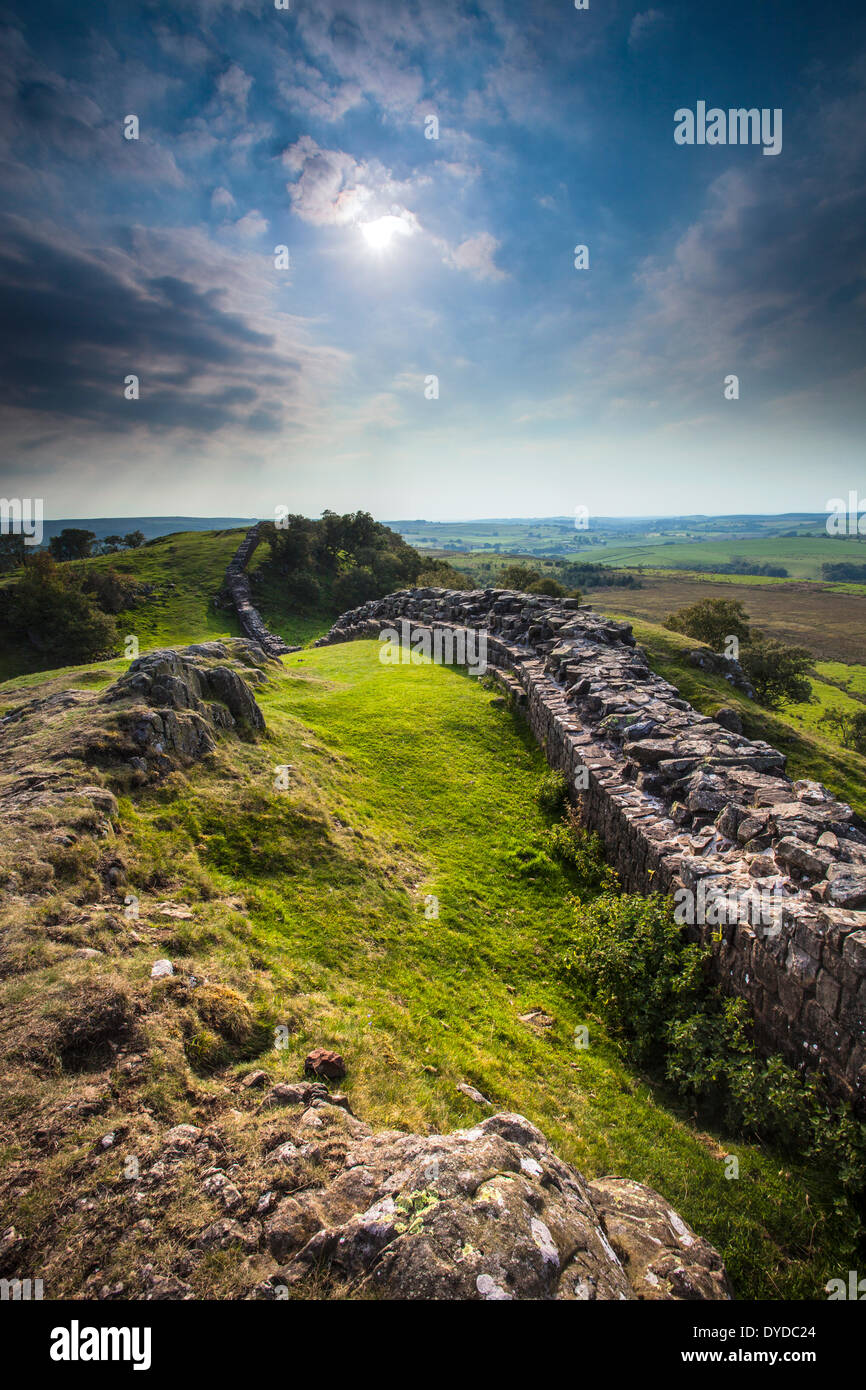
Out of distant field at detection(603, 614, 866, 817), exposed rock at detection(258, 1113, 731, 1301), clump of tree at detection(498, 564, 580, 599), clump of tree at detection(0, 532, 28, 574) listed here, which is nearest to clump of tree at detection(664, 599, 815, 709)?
distant field at detection(603, 614, 866, 817)

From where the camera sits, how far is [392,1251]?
11.9 feet

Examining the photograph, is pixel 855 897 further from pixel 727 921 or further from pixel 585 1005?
pixel 585 1005

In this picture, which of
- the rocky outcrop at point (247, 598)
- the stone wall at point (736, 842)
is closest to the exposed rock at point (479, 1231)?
the stone wall at point (736, 842)

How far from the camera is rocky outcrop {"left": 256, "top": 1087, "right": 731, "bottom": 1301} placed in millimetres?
3559

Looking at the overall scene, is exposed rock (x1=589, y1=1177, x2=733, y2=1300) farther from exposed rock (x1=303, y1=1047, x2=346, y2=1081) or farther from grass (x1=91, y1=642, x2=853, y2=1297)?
exposed rock (x1=303, y1=1047, x2=346, y2=1081)

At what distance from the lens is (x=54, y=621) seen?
39594mm

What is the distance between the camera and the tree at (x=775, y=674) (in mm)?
36156

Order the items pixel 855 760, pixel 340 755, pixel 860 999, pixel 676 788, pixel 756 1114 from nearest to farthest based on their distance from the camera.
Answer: pixel 860 999
pixel 756 1114
pixel 676 788
pixel 340 755
pixel 855 760

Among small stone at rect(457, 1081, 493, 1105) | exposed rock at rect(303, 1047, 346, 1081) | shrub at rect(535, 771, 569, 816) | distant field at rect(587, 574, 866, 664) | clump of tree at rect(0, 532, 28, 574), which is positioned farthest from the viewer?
distant field at rect(587, 574, 866, 664)

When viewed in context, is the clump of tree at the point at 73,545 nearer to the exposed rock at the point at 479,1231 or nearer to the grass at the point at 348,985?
the grass at the point at 348,985

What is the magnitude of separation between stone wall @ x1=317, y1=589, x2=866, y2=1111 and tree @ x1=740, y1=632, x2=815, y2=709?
23584 millimetres

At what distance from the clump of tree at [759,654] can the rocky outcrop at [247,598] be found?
29.1 m
